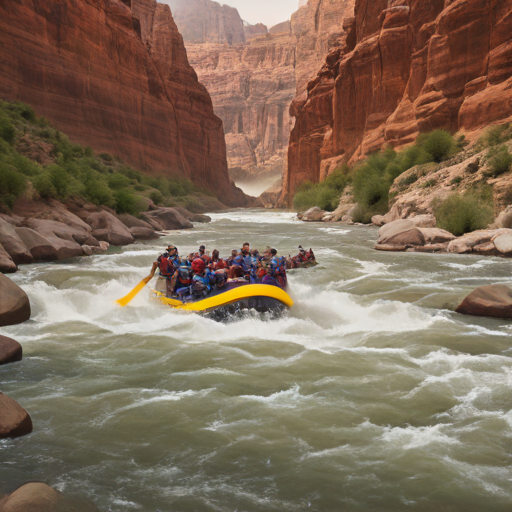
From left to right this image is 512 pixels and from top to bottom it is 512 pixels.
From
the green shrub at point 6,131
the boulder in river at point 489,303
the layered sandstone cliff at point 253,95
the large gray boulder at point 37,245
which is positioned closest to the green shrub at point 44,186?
the large gray boulder at point 37,245

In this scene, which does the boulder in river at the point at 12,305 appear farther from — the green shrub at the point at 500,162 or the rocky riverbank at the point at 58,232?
the green shrub at the point at 500,162

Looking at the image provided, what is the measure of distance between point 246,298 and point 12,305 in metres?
3.92

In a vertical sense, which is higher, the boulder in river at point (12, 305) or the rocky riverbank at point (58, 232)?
the rocky riverbank at point (58, 232)

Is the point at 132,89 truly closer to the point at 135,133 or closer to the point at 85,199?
the point at 135,133

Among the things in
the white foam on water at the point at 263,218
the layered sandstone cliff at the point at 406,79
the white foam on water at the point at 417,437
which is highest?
the layered sandstone cliff at the point at 406,79

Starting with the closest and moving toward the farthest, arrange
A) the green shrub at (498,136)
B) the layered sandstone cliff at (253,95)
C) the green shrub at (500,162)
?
the green shrub at (500,162) < the green shrub at (498,136) < the layered sandstone cliff at (253,95)

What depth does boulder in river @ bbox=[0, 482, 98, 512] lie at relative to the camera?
312cm

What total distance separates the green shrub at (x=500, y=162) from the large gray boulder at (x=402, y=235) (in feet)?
13.1

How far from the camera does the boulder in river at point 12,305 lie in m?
8.27

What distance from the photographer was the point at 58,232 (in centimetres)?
1642

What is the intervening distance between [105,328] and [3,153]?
14.4 meters

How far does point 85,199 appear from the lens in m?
21.9

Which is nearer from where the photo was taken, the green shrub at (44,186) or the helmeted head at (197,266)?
the helmeted head at (197,266)

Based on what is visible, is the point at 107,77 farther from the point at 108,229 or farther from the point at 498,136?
the point at 498,136
